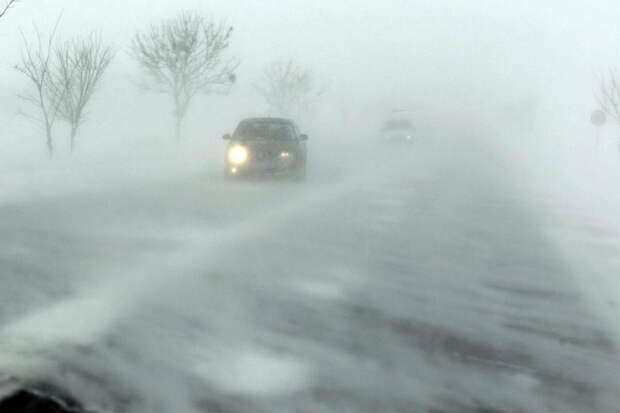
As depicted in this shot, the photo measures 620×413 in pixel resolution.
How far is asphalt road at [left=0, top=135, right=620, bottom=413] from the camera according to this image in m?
4.02

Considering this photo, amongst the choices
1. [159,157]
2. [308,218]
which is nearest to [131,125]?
[159,157]

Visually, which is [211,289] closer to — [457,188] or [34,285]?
[34,285]

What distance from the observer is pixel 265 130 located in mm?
18672

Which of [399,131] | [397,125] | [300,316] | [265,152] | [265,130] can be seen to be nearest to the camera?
[300,316]

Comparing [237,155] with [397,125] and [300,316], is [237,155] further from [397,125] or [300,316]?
[397,125]

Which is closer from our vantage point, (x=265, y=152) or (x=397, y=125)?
(x=265, y=152)

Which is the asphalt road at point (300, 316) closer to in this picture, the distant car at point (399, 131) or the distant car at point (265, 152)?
the distant car at point (265, 152)

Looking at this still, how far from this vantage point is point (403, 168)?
87.2 ft

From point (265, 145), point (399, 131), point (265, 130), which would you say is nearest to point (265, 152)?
point (265, 145)

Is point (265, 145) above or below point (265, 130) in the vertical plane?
below

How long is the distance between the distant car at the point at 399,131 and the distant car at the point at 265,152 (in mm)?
28590

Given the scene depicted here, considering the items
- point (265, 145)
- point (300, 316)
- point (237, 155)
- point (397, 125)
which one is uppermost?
point (397, 125)

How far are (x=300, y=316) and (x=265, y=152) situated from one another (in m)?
12.5

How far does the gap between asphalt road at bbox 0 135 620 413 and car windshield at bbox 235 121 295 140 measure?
6.73 metres
